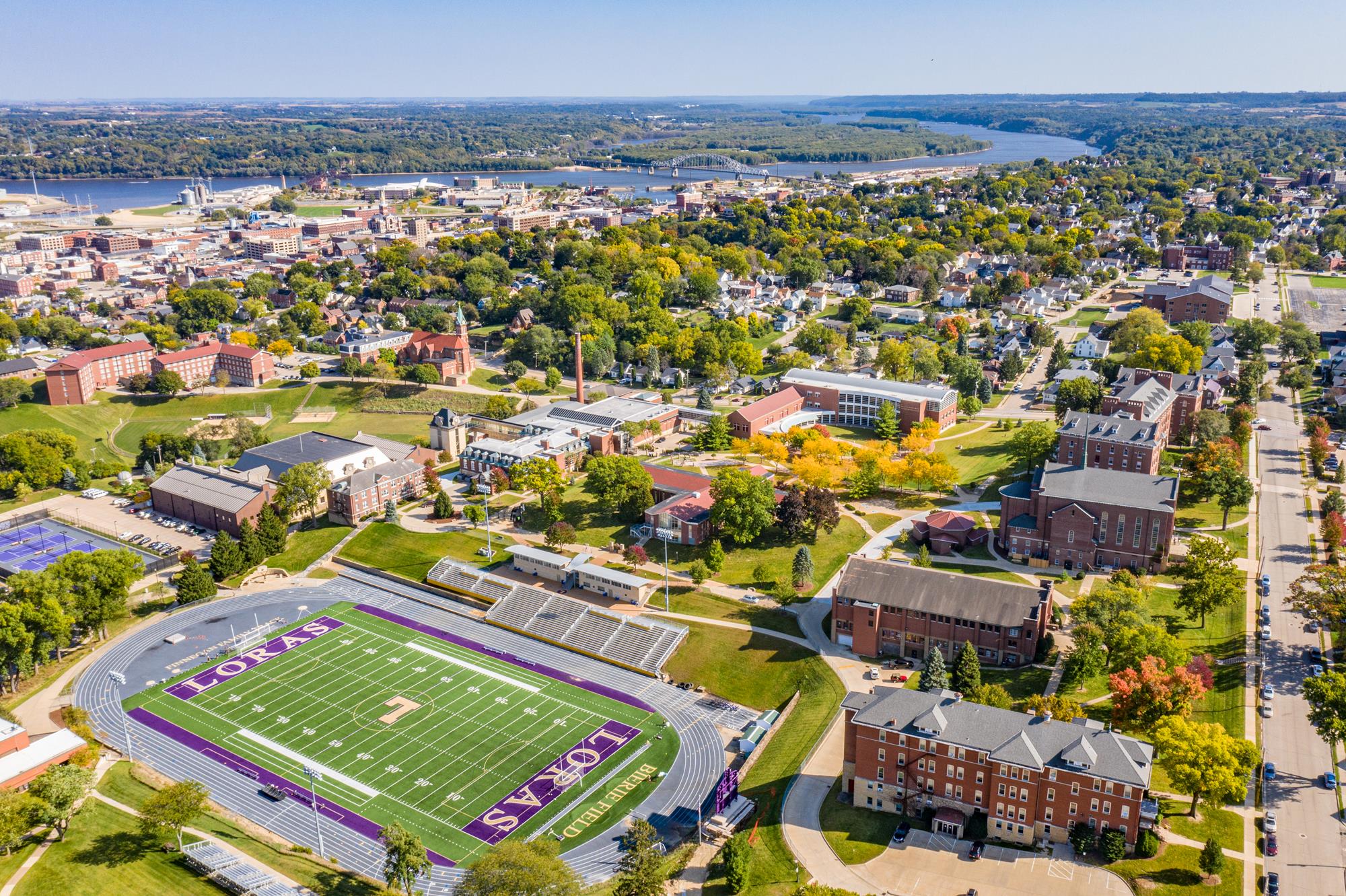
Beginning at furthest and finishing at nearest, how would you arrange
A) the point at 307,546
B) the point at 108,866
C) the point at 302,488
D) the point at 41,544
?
the point at 302,488
the point at 41,544
the point at 307,546
the point at 108,866

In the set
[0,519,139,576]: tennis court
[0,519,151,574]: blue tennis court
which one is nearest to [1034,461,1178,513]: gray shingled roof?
[0,519,151,574]: blue tennis court

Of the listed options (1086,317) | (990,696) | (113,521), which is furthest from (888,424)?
(113,521)

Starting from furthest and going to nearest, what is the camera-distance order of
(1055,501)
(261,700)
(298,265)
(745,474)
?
(298,265) < (745,474) < (1055,501) < (261,700)

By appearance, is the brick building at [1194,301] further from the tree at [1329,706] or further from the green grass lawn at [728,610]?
the tree at [1329,706]

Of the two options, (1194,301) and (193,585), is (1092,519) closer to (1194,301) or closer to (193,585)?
(193,585)

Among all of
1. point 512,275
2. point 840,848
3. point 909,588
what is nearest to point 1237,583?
point 909,588

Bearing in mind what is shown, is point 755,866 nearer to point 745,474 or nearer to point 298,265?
point 745,474
